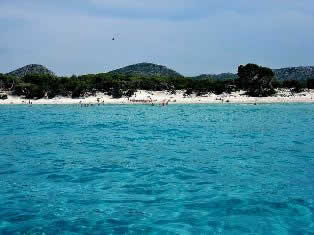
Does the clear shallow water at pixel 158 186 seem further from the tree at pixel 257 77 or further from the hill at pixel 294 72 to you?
the hill at pixel 294 72

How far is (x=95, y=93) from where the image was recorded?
64.0 meters

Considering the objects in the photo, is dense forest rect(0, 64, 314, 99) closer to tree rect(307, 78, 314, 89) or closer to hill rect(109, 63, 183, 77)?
tree rect(307, 78, 314, 89)

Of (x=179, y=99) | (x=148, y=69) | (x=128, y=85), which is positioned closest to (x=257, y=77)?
(x=179, y=99)

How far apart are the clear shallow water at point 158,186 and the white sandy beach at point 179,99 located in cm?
3784

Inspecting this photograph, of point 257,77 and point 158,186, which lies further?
point 257,77

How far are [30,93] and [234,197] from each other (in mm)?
55768

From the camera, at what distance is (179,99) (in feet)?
198

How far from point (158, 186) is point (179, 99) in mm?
49681

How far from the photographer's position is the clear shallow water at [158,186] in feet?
26.9

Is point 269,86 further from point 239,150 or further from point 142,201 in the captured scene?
point 142,201

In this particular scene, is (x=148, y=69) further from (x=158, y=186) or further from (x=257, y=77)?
(x=158, y=186)

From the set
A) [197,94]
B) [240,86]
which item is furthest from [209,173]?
[240,86]

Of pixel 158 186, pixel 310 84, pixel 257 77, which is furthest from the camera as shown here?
pixel 310 84

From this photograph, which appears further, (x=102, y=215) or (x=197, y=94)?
(x=197, y=94)
